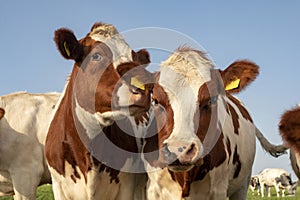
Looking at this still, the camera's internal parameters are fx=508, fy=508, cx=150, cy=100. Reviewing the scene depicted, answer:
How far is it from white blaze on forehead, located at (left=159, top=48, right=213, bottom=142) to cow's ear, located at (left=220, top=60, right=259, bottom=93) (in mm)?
250

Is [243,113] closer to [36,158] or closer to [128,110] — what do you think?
[128,110]

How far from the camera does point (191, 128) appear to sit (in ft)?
17.3

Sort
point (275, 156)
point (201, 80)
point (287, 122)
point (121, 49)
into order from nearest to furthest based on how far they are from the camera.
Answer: point (287, 122), point (201, 80), point (121, 49), point (275, 156)

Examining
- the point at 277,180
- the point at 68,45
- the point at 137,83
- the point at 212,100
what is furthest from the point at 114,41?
the point at 277,180

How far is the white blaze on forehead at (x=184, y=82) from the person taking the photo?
5.29 meters

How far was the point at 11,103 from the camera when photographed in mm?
10766

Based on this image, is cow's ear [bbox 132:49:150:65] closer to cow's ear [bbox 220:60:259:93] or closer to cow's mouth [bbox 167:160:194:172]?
cow's ear [bbox 220:60:259:93]

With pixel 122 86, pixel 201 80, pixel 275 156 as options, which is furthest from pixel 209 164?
pixel 275 156

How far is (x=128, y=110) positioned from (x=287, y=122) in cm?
172

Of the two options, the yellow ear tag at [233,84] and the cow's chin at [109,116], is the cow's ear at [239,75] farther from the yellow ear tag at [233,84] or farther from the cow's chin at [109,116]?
the cow's chin at [109,116]

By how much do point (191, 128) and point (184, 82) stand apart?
1.99 ft

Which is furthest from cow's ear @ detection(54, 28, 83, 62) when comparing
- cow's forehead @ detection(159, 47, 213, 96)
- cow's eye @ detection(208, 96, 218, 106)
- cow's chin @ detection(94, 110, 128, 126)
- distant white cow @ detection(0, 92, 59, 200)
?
distant white cow @ detection(0, 92, 59, 200)

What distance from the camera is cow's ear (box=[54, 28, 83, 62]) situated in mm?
6152

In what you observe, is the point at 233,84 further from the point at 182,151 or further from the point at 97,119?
the point at 97,119
